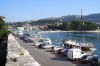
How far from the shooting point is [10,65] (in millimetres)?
13117

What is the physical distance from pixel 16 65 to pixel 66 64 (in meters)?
11.9

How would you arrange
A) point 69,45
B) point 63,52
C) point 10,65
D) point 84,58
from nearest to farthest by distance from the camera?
1. point 10,65
2. point 84,58
3. point 63,52
4. point 69,45

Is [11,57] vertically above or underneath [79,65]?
above

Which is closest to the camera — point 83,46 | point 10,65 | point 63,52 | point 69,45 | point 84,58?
point 10,65

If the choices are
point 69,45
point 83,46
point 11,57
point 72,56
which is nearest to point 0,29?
point 69,45

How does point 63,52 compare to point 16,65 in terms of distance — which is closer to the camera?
→ point 16,65

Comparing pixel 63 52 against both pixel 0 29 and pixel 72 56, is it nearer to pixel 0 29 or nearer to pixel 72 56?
pixel 72 56

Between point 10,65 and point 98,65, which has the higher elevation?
point 10,65

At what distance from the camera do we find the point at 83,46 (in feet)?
145

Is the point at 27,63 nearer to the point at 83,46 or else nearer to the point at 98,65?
the point at 98,65

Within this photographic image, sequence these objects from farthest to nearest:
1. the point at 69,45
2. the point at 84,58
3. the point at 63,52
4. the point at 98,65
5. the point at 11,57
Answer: the point at 69,45, the point at 63,52, the point at 84,58, the point at 98,65, the point at 11,57

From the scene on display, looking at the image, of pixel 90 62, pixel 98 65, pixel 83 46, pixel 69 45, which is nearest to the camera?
pixel 98 65

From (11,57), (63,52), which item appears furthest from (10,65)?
(63,52)

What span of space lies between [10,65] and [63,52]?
1932 cm
